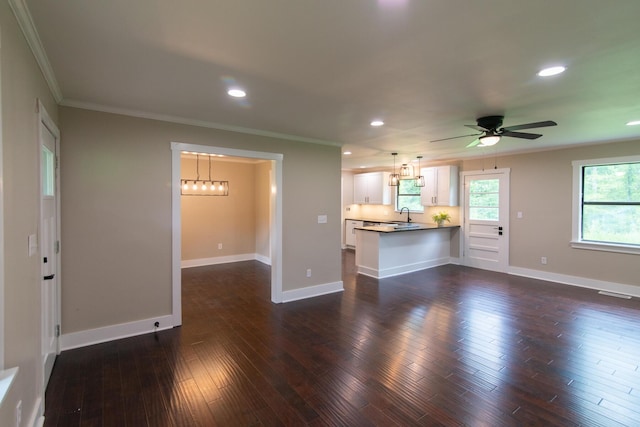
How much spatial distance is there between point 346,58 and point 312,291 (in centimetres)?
374

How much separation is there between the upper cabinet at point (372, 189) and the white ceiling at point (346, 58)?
516cm

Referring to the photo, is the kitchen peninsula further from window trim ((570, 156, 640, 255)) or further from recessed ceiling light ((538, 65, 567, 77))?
recessed ceiling light ((538, 65, 567, 77))

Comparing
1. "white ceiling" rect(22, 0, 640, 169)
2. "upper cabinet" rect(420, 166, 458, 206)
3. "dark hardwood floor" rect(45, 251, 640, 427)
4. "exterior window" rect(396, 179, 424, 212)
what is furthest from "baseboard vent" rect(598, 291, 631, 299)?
"exterior window" rect(396, 179, 424, 212)

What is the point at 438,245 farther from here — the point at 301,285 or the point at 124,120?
the point at 124,120

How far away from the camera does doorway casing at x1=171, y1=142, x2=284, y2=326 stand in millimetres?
3766

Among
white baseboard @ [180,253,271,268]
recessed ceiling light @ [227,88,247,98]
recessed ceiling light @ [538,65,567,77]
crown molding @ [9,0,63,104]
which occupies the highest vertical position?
recessed ceiling light @ [227,88,247,98]

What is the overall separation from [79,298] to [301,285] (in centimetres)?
282

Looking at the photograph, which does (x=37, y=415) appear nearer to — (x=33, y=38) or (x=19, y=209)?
(x=19, y=209)

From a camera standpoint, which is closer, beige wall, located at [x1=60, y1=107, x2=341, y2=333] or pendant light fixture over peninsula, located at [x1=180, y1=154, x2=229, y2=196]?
beige wall, located at [x1=60, y1=107, x2=341, y2=333]

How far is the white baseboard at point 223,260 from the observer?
278 inches

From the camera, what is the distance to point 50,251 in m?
2.85

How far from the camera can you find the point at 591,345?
3.35 meters

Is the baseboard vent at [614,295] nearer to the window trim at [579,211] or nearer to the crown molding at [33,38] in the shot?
the window trim at [579,211]

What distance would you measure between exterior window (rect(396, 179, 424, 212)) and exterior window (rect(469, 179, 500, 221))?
134cm
